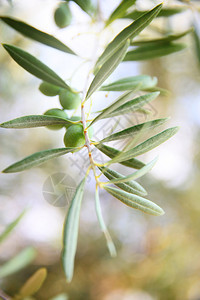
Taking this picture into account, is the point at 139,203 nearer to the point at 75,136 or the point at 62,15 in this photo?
the point at 75,136

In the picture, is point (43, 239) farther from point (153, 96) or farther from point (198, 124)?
point (153, 96)

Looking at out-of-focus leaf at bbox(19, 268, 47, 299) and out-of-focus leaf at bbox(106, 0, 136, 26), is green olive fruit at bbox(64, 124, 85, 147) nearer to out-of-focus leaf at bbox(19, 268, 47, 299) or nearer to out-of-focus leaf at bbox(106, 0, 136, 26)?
out-of-focus leaf at bbox(106, 0, 136, 26)

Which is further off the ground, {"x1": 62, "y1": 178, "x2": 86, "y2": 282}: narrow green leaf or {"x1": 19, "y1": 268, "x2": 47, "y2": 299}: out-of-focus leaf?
{"x1": 62, "y1": 178, "x2": 86, "y2": 282}: narrow green leaf

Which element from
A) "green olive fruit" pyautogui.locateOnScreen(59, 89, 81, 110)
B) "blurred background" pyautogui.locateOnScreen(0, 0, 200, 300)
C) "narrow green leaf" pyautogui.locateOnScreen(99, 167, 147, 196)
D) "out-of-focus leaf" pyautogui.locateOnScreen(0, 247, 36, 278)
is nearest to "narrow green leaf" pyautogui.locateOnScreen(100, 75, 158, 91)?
"green olive fruit" pyautogui.locateOnScreen(59, 89, 81, 110)

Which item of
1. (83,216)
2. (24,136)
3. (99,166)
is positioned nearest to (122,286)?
(83,216)

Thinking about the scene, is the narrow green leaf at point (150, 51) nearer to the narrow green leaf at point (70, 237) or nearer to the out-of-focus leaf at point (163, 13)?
the out-of-focus leaf at point (163, 13)
